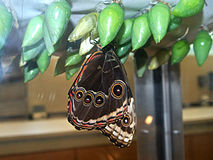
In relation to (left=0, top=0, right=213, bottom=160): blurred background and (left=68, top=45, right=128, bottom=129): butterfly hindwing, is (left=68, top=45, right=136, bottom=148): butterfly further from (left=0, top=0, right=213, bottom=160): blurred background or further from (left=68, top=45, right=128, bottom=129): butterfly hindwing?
(left=0, top=0, right=213, bottom=160): blurred background

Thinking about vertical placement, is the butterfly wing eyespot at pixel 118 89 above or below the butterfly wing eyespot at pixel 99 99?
above

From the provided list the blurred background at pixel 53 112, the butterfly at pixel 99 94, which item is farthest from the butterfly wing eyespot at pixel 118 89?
the blurred background at pixel 53 112

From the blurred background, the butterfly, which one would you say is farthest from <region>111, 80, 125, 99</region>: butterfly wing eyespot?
the blurred background

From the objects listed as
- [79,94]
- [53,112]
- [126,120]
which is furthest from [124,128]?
[53,112]

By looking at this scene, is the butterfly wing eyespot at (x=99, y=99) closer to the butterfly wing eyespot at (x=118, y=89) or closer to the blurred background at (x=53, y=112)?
the butterfly wing eyespot at (x=118, y=89)

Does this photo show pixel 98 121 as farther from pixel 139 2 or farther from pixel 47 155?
pixel 47 155

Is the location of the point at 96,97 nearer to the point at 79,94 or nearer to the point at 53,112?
the point at 79,94

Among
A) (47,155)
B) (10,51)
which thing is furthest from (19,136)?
(10,51)
